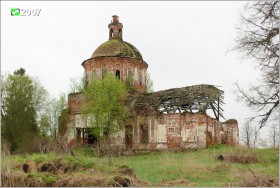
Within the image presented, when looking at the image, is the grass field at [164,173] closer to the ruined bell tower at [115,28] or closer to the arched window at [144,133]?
the arched window at [144,133]

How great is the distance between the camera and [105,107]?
1080 inches

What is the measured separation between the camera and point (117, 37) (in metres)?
36.4

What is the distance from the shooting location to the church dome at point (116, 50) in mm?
33688

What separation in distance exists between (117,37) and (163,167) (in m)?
23.7

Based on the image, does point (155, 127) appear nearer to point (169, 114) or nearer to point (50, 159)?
point (169, 114)

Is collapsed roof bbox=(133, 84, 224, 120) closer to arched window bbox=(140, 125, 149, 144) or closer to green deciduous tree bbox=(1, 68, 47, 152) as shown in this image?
arched window bbox=(140, 125, 149, 144)

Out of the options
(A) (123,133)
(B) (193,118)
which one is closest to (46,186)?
(B) (193,118)

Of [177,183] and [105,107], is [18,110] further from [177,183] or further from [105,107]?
[177,183]

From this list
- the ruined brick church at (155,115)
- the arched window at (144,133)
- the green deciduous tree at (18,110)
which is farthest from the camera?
the arched window at (144,133)

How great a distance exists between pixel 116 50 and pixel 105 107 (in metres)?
8.25

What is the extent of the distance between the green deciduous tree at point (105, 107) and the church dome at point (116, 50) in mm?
5511

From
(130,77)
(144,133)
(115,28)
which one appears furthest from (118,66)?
(144,133)

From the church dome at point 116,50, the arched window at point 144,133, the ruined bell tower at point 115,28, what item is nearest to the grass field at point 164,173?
the arched window at point 144,133

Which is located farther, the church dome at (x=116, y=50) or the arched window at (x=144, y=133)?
the church dome at (x=116, y=50)
